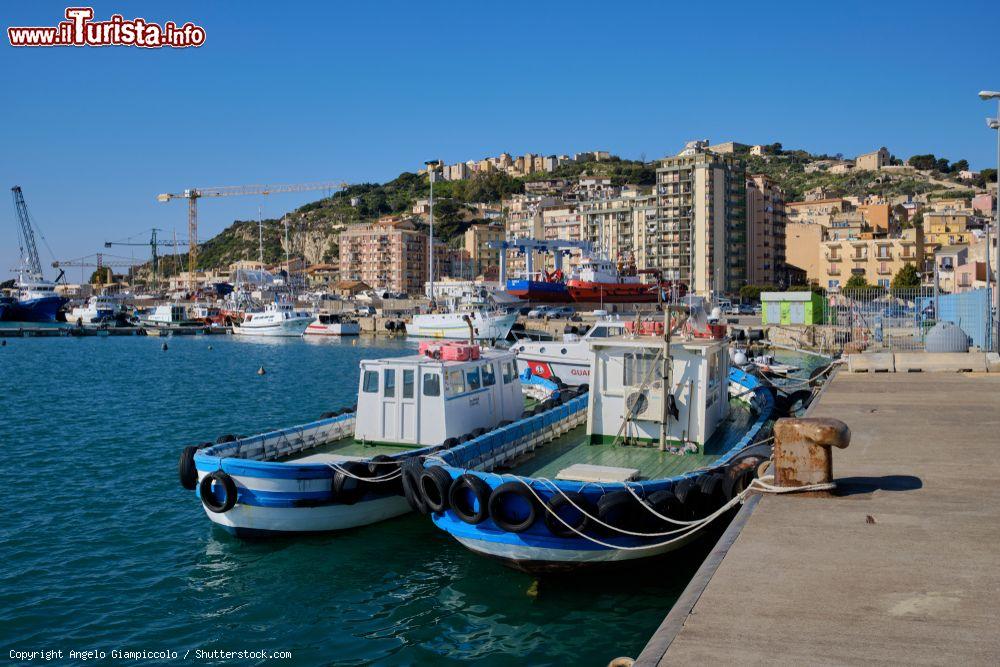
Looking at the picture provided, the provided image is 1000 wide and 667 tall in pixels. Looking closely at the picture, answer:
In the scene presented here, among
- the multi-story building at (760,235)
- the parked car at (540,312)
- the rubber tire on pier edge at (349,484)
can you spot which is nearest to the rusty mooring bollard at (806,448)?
the rubber tire on pier edge at (349,484)

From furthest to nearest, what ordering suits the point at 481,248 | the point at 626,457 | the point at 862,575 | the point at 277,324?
the point at 481,248
the point at 277,324
the point at 626,457
the point at 862,575

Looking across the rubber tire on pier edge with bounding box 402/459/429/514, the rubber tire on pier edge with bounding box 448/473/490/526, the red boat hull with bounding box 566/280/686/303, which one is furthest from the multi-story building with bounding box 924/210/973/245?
the rubber tire on pier edge with bounding box 448/473/490/526

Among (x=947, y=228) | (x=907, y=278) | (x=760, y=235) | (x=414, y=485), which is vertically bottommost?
(x=414, y=485)

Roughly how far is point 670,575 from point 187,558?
8.10 meters

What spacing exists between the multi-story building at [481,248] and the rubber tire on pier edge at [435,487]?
501 ft

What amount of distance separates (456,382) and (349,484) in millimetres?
3224

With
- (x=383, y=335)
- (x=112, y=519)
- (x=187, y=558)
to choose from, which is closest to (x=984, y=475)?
(x=187, y=558)

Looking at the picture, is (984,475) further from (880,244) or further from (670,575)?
(880,244)

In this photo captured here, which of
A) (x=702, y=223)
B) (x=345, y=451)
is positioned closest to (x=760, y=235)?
(x=702, y=223)

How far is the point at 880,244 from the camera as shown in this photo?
90.8m

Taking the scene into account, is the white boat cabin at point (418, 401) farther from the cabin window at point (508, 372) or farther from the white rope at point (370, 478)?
the white rope at point (370, 478)

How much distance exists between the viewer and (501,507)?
1118cm

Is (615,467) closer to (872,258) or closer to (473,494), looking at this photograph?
(473,494)

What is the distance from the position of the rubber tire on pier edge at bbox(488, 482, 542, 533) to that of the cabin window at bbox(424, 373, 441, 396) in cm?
446
